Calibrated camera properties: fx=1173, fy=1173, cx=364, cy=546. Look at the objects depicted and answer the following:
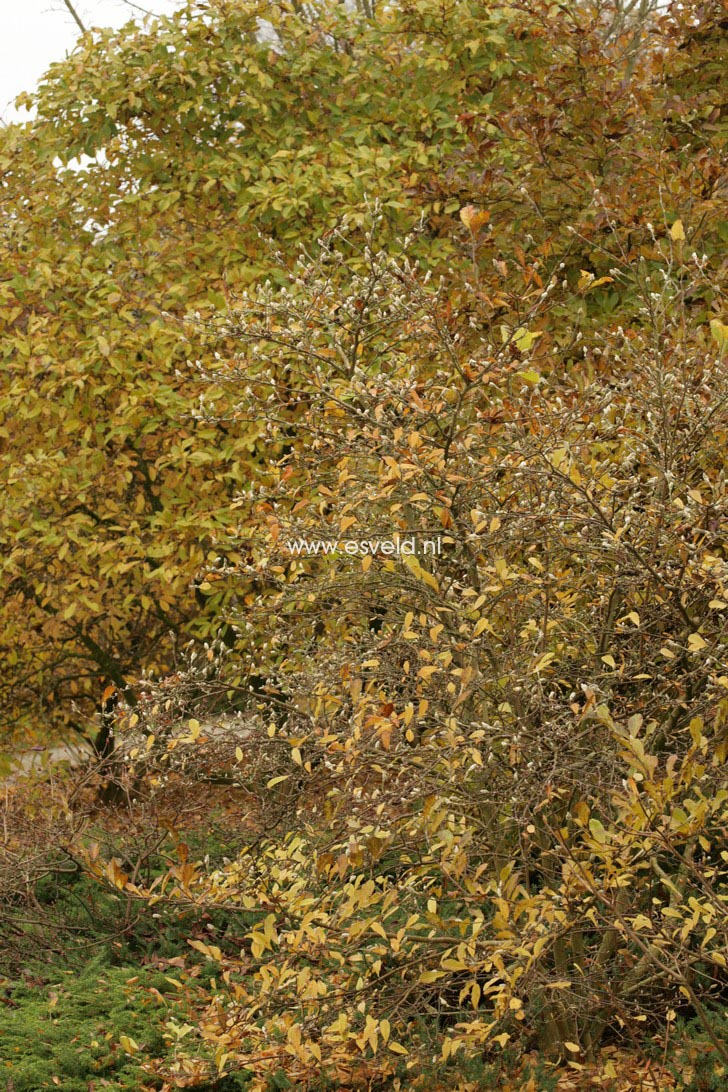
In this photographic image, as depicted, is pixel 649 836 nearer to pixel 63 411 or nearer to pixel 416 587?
pixel 416 587

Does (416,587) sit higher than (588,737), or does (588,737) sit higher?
(416,587)

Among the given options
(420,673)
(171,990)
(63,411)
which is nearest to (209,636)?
(63,411)

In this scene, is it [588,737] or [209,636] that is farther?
[209,636]

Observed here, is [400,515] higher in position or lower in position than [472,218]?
lower

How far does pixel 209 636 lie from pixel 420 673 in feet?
13.1

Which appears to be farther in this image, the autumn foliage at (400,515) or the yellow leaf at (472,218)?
the yellow leaf at (472,218)

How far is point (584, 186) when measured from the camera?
228 inches

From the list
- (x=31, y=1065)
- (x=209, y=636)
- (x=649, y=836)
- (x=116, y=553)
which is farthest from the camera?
(x=209, y=636)

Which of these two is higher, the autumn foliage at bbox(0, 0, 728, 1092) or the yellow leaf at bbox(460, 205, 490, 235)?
the yellow leaf at bbox(460, 205, 490, 235)

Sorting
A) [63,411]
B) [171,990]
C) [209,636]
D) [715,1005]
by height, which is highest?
[63,411]

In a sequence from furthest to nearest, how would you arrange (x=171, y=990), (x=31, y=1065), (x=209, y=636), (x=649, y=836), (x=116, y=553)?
(x=209, y=636), (x=116, y=553), (x=171, y=990), (x=31, y=1065), (x=649, y=836)

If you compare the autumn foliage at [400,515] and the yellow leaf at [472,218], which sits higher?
the yellow leaf at [472,218]

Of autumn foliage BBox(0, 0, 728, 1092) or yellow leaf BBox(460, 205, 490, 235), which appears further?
yellow leaf BBox(460, 205, 490, 235)

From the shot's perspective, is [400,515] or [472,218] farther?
[400,515]
